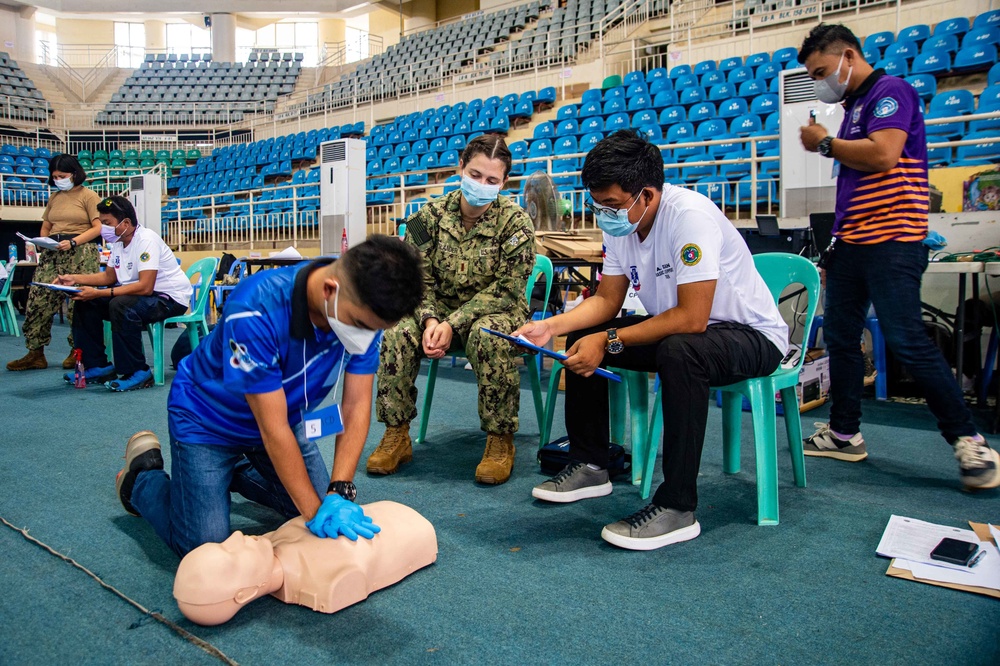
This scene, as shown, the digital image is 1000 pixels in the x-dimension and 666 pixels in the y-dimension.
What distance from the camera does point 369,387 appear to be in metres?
1.62

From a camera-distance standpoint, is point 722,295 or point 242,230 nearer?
point 722,295

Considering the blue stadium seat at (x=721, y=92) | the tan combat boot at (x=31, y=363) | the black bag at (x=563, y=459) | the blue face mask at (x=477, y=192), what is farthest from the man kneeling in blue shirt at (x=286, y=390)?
the blue stadium seat at (x=721, y=92)

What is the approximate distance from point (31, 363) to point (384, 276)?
4.65 metres

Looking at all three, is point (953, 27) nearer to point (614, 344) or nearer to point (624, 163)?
point (624, 163)

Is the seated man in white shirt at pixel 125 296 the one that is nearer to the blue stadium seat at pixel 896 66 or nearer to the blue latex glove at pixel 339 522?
the blue latex glove at pixel 339 522

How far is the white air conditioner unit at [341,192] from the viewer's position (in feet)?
27.1

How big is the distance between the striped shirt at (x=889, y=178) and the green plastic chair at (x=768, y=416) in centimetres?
25

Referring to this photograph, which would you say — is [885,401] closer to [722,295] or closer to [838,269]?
[838,269]

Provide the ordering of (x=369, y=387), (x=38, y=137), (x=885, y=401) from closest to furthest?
(x=369, y=387)
(x=885, y=401)
(x=38, y=137)

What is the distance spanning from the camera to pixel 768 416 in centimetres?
193

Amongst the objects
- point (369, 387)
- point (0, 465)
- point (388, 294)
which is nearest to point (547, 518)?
point (369, 387)

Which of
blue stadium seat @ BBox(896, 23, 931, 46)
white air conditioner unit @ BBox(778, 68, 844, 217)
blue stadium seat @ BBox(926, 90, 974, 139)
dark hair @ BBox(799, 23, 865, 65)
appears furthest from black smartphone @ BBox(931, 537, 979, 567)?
blue stadium seat @ BBox(896, 23, 931, 46)

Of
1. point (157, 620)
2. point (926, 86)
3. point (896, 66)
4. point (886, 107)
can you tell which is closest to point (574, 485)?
point (157, 620)

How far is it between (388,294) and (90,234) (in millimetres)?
4205
